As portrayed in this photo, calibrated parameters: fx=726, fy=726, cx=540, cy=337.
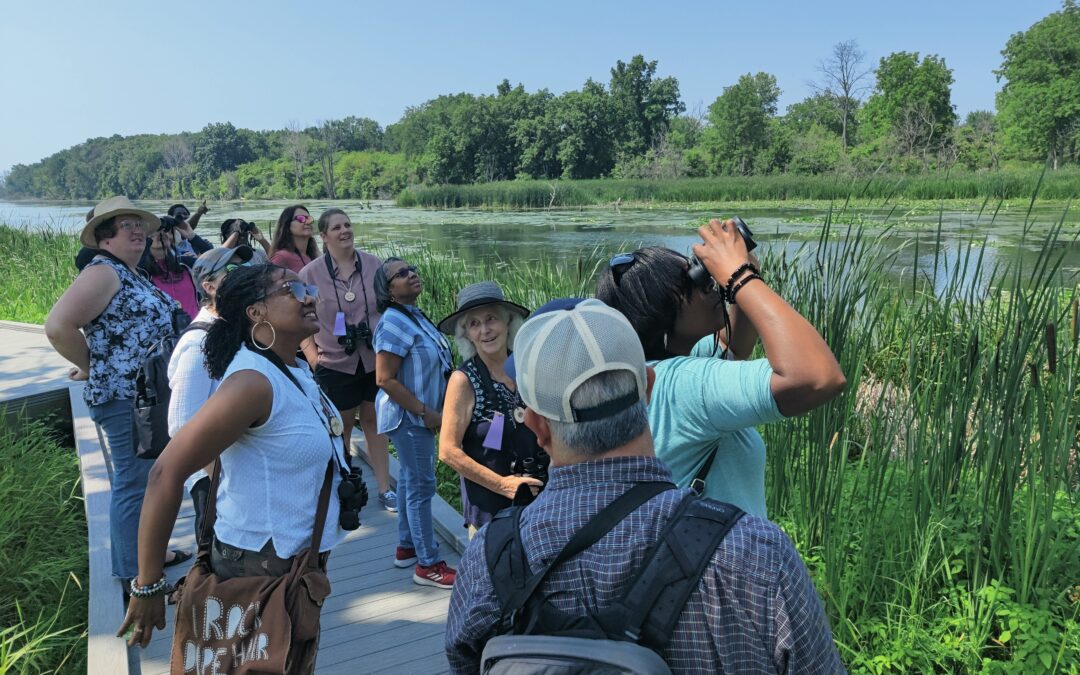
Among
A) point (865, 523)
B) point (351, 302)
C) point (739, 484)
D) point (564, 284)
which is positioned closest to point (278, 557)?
point (739, 484)

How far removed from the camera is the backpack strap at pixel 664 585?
0.86 m

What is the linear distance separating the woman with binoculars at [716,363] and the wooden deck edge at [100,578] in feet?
7.55

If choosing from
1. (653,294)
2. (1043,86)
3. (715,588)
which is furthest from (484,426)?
(1043,86)

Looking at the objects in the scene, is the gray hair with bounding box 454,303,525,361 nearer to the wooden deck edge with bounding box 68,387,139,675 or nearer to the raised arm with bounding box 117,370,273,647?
the raised arm with bounding box 117,370,273,647

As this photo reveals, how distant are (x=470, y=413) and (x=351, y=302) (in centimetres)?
188

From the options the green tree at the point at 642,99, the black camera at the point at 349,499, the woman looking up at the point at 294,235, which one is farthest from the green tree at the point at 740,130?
the black camera at the point at 349,499

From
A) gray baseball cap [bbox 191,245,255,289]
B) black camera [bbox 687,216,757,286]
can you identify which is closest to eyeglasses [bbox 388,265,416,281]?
gray baseball cap [bbox 191,245,255,289]

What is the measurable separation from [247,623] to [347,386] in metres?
2.51

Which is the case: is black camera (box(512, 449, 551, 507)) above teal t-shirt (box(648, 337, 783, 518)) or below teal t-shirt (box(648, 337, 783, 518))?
below

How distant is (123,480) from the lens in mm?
3041

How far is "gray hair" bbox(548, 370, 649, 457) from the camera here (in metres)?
0.97

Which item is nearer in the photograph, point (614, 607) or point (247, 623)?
point (614, 607)

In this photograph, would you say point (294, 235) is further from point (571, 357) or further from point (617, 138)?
point (617, 138)

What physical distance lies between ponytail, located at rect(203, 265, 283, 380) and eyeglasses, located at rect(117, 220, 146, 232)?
4.52 feet
